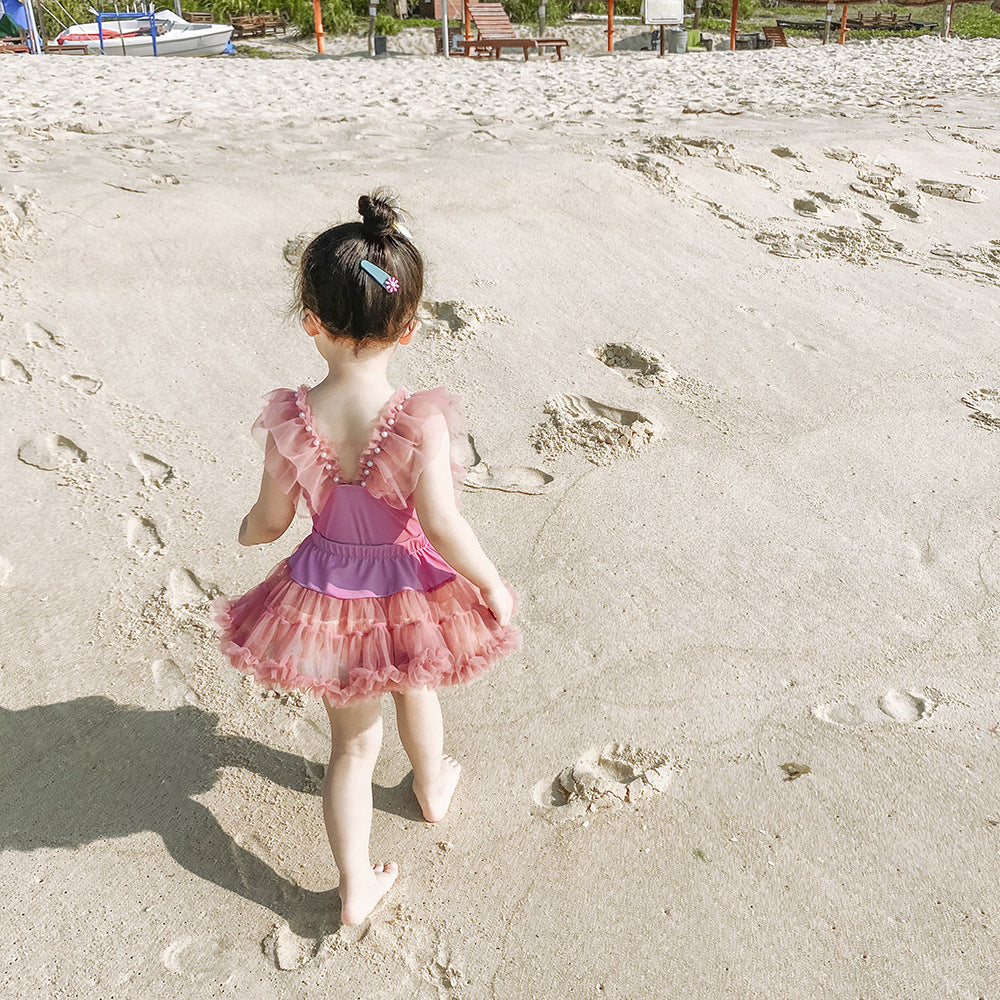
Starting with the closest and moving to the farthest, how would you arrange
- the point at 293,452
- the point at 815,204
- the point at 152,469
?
the point at 293,452 → the point at 152,469 → the point at 815,204

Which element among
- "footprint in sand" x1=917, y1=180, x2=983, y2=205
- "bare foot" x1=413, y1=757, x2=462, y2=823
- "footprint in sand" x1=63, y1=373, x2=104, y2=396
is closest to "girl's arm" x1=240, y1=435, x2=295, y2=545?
"bare foot" x1=413, y1=757, x2=462, y2=823

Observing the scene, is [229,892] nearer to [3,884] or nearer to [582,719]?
[3,884]

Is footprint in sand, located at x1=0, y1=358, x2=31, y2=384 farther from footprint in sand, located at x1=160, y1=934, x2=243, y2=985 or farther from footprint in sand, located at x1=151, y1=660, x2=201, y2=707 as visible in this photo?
footprint in sand, located at x1=160, y1=934, x2=243, y2=985

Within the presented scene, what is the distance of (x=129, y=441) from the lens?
10.4ft

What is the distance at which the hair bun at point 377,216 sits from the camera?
1.47 metres

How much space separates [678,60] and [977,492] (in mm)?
7927

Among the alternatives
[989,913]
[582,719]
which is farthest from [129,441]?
[989,913]

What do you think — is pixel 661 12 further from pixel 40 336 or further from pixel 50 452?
pixel 50 452

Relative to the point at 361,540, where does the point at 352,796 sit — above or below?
below

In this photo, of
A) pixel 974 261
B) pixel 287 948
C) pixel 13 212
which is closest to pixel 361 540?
pixel 287 948

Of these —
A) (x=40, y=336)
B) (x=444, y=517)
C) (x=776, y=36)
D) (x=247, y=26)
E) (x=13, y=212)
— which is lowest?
(x=40, y=336)

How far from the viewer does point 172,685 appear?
232cm

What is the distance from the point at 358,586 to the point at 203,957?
2.50 feet

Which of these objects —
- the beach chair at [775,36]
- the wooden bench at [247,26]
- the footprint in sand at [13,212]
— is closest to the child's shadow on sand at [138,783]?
the footprint in sand at [13,212]
